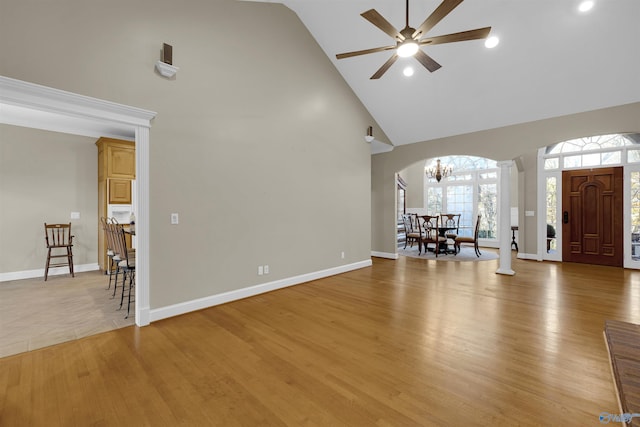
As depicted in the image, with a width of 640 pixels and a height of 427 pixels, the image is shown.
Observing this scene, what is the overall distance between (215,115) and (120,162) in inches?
124

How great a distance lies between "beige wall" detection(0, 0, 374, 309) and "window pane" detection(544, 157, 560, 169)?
5539mm

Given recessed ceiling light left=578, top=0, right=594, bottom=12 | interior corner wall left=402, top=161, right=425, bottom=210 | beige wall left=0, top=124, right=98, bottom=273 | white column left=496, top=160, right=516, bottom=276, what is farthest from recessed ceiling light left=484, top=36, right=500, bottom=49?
beige wall left=0, top=124, right=98, bottom=273

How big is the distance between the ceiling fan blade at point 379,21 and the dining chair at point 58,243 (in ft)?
19.6

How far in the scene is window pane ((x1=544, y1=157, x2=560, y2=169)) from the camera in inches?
263

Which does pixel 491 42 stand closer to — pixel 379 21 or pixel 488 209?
pixel 379 21

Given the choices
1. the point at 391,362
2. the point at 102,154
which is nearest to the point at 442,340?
the point at 391,362

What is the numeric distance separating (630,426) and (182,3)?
203 inches

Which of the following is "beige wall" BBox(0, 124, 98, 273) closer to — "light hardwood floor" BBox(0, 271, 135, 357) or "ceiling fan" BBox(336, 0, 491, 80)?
"light hardwood floor" BBox(0, 271, 135, 357)

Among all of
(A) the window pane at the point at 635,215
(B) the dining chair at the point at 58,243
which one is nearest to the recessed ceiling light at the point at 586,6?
(A) the window pane at the point at 635,215

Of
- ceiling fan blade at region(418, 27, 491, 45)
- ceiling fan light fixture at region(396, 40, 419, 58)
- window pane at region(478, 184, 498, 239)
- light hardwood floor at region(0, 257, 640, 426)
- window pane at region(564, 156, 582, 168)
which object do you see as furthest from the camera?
window pane at region(478, 184, 498, 239)

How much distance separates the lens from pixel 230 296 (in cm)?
373

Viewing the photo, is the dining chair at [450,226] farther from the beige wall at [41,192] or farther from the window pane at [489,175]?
the beige wall at [41,192]

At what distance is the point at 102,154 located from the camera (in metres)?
5.36

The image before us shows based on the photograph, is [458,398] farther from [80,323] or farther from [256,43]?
[256,43]
